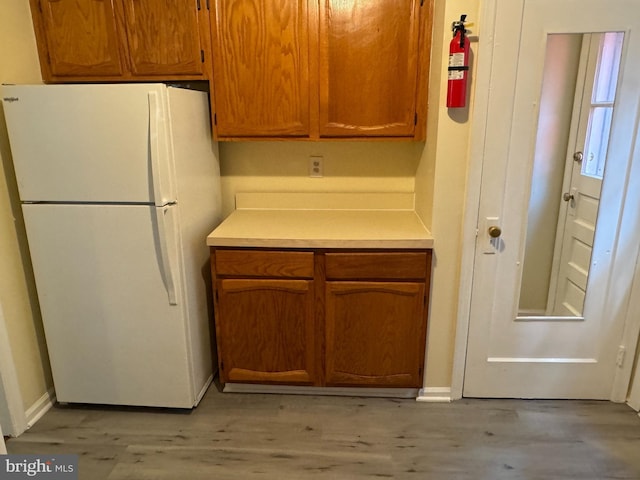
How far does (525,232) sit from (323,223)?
98 centimetres

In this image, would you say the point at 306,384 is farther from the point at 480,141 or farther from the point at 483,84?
the point at 483,84

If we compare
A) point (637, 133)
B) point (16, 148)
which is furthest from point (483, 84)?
Result: point (16, 148)

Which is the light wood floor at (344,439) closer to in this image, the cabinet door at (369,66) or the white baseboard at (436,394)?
the white baseboard at (436,394)

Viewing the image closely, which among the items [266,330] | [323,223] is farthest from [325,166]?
[266,330]

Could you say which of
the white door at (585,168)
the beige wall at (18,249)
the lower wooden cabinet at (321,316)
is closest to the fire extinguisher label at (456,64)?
the white door at (585,168)

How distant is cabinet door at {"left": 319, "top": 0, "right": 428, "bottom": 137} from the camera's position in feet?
6.79

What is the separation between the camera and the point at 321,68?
2.14 metres

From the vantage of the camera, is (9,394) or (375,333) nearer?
(9,394)

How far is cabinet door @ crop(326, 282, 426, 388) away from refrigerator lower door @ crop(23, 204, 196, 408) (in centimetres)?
73

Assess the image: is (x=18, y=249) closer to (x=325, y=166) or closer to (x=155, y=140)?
(x=155, y=140)

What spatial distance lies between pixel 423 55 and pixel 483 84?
0.34 m

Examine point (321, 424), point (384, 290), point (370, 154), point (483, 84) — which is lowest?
point (321, 424)

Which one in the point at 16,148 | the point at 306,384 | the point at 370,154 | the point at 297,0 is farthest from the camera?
the point at 370,154

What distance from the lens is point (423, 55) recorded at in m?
2.08
